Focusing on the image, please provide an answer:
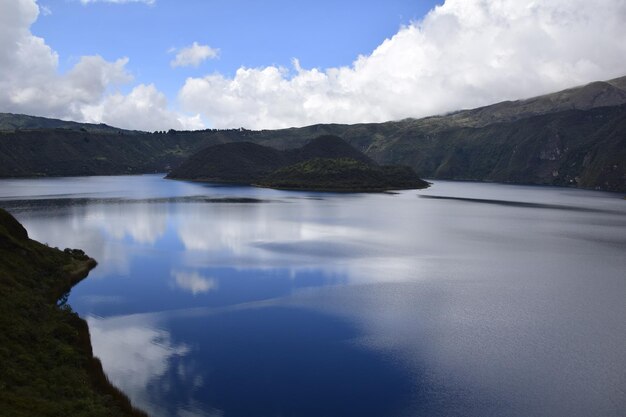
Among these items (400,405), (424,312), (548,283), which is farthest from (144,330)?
(548,283)

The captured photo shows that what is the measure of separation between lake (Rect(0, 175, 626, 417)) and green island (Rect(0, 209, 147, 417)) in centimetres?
148

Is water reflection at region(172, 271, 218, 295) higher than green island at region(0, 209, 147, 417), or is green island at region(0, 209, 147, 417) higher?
green island at region(0, 209, 147, 417)

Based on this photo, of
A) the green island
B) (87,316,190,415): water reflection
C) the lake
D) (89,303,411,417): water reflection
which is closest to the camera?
the green island

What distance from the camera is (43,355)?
2938 centimetres

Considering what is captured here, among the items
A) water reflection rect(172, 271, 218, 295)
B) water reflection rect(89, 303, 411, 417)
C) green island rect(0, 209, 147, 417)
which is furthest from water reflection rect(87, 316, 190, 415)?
water reflection rect(172, 271, 218, 295)

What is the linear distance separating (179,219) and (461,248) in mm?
63674

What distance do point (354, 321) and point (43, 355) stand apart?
2317 cm

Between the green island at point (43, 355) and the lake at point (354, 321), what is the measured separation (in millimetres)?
Answer: 1476

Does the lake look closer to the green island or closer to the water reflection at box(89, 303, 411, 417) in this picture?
the water reflection at box(89, 303, 411, 417)

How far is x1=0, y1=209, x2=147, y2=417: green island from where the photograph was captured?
2359cm

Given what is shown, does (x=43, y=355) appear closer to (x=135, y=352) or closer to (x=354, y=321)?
(x=135, y=352)

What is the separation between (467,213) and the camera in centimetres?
14025

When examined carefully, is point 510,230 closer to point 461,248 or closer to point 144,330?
point 461,248

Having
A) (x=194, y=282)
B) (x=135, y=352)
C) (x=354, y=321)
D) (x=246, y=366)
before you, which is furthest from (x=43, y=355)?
(x=194, y=282)
